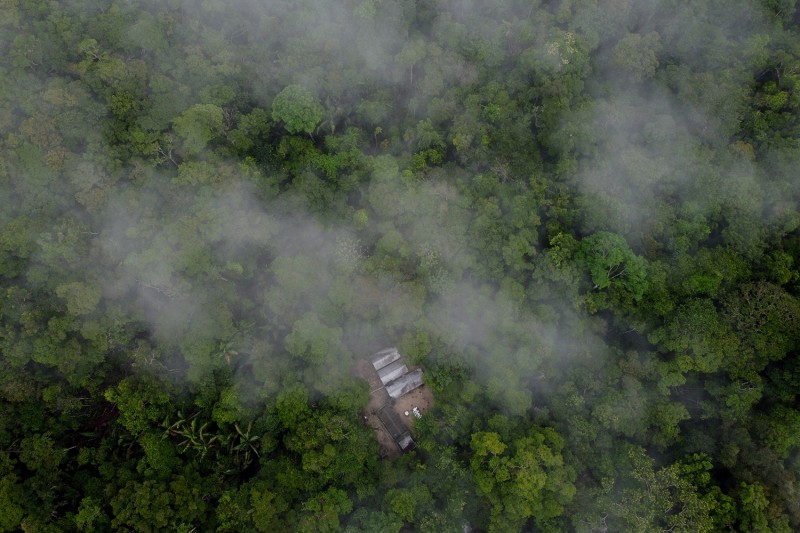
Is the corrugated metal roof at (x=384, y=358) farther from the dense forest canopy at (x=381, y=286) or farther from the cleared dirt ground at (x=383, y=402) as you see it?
the dense forest canopy at (x=381, y=286)

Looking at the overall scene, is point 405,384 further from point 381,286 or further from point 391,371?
point 381,286

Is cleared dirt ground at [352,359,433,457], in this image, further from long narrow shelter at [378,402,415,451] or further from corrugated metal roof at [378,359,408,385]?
corrugated metal roof at [378,359,408,385]

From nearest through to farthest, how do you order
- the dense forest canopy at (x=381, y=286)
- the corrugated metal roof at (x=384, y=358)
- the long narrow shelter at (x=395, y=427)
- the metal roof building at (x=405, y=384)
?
the dense forest canopy at (x=381, y=286) < the long narrow shelter at (x=395, y=427) < the metal roof building at (x=405, y=384) < the corrugated metal roof at (x=384, y=358)

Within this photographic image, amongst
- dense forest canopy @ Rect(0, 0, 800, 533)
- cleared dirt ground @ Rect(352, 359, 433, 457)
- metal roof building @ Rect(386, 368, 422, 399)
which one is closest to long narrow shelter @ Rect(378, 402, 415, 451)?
cleared dirt ground @ Rect(352, 359, 433, 457)

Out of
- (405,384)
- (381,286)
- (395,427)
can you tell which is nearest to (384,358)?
(405,384)

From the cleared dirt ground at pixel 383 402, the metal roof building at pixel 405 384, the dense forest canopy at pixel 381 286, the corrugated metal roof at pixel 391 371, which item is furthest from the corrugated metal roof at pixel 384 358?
the dense forest canopy at pixel 381 286

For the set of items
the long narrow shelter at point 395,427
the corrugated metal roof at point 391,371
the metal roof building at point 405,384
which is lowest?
the long narrow shelter at point 395,427

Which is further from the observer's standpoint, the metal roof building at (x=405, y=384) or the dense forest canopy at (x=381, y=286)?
the metal roof building at (x=405, y=384)

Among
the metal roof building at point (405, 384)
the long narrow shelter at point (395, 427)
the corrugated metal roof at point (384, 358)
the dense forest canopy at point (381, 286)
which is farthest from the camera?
the corrugated metal roof at point (384, 358)

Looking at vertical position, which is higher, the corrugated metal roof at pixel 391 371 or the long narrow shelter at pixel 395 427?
the corrugated metal roof at pixel 391 371
